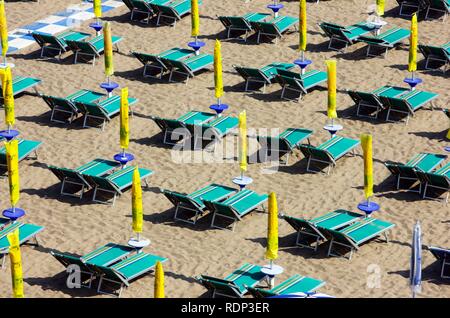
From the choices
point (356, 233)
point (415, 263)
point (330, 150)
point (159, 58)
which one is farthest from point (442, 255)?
point (159, 58)

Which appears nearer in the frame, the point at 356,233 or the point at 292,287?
the point at 292,287

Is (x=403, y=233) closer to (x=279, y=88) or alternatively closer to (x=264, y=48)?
(x=279, y=88)

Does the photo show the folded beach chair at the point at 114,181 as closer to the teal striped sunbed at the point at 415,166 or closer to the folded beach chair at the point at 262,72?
the folded beach chair at the point at 262,72

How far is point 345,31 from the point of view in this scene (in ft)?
108

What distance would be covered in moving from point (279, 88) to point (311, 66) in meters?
1.41

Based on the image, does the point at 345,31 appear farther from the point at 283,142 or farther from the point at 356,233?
the point at 356,233

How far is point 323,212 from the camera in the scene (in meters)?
26.4

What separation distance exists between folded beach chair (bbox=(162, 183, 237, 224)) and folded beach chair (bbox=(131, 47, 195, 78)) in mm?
5650

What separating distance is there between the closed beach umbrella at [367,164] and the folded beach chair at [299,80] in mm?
5522

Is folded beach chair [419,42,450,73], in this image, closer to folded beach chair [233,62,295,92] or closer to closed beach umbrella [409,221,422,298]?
folded beach chair [233,62,295,92]

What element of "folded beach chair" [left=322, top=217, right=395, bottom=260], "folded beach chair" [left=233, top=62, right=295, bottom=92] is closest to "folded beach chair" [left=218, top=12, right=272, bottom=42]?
"folded beach chair" [left=233, top=62, right=295, bottom=92]

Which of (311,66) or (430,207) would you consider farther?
(311,66)

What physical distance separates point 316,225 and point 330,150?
3064 millimetres
